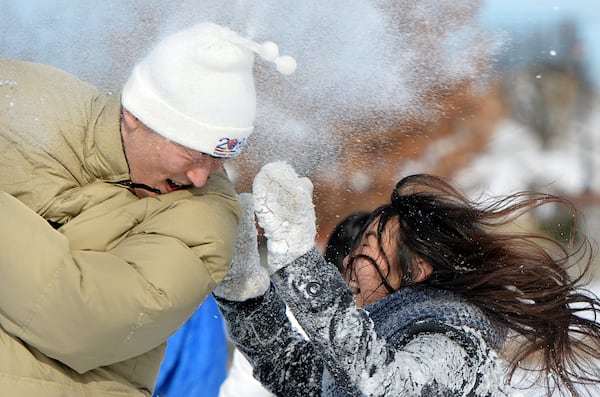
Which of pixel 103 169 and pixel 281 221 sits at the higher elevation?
pixel 103 169

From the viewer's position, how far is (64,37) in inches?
102

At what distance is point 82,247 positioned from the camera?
1.40 metres

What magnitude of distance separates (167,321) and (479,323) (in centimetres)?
70

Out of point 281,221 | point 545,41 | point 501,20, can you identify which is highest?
point 281,221

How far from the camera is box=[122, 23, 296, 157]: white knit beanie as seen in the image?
140 cm

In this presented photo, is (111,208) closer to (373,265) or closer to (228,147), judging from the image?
(228,147)

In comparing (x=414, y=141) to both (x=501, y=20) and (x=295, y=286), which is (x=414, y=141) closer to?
(x=501, y=20)

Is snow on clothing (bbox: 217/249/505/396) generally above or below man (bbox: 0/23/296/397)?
below

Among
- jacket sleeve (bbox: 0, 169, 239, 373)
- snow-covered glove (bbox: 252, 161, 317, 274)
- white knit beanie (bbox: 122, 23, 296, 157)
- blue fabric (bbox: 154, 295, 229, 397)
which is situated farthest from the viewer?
blue fabric (bbox: 154, 295, 229, 397)

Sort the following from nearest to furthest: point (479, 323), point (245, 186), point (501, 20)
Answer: point (479, 323) < point (245, 186) < point (501, 20)

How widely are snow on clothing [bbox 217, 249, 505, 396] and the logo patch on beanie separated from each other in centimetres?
28

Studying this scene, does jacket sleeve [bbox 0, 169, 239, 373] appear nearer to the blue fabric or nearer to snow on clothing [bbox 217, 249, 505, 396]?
snow on clothing [bbox 217, 249, 505, 396]

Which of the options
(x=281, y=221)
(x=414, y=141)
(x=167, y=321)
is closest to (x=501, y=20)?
(x=414, y=141)

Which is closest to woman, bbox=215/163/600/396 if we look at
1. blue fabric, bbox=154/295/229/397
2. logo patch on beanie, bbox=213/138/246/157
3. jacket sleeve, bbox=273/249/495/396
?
jacket sleeve, bbox=273/249/495/396
